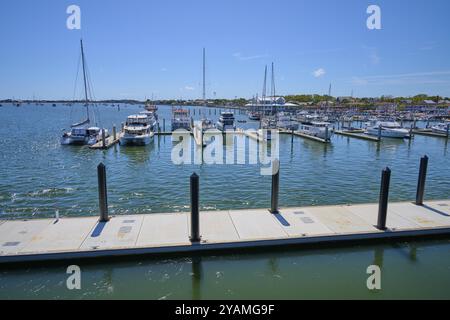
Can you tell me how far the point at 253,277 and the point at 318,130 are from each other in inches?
1323

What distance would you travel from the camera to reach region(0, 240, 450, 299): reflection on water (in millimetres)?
7562

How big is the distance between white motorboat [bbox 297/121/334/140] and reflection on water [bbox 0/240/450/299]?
96.3 ft

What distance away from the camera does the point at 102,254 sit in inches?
325

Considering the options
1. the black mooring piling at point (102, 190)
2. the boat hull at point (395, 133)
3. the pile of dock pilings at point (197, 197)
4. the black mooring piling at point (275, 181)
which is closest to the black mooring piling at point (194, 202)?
the pile of dock pilings at point (197, 197)

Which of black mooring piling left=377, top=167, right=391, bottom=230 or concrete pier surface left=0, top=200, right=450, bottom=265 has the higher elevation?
black mooring piling left=377, top=167, right=391, bottom=230

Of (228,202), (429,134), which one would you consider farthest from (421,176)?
(429,134)

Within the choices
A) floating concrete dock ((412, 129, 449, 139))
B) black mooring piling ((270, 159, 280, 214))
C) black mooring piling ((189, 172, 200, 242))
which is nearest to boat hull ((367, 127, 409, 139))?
floating concrete dock ((412, 129, 449, 139))

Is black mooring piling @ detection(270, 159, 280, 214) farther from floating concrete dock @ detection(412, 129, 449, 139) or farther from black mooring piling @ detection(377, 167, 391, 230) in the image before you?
floating concrete dock @ detection(412, 129, 449, 139)

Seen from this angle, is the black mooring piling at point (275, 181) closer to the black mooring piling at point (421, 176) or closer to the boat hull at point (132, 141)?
the black mooring piling at point (421, 176)

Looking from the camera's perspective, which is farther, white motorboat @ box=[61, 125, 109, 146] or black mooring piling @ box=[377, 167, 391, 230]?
white motorboat @ box=[61, 125, 109, 146]
